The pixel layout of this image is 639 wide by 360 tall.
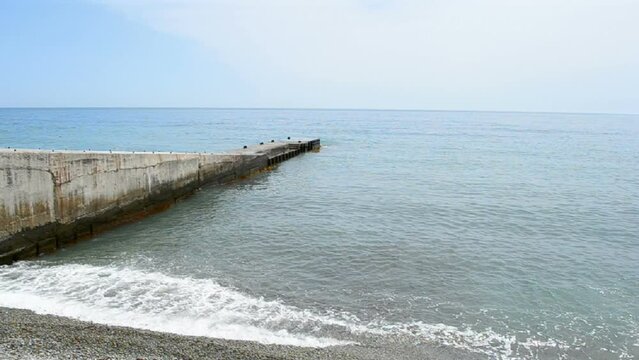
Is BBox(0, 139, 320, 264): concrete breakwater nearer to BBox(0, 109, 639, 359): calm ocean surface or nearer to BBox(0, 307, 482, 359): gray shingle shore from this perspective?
BBox(0, 109, 639, 359): calm ocean surface

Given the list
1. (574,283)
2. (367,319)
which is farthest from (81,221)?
(574,283)

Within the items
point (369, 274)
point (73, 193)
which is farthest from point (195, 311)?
point (73, 193)

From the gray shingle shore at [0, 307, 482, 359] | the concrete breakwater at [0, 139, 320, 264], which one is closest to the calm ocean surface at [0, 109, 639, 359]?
the gray shingle shore at [0, 307, 482, 359]

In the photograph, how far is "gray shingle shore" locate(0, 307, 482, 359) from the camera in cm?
618

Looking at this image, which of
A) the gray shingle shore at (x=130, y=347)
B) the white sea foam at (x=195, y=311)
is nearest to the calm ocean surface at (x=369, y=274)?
the white sea foam at (x=195, y=311)

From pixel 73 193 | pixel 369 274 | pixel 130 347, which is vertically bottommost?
pixel 369 274

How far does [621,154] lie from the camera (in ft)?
151

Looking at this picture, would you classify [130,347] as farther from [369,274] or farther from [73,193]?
[73,193]

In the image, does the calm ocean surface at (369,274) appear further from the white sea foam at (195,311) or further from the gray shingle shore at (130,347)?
the gray shingle shore at (130,347)

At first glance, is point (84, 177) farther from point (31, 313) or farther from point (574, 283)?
point (574, 283)

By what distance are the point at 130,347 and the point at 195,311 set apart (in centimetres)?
192

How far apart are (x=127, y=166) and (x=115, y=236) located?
253 centimetres

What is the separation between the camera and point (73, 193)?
12383mm

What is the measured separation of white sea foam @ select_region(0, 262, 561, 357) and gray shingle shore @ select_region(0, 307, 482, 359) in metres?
0.41
